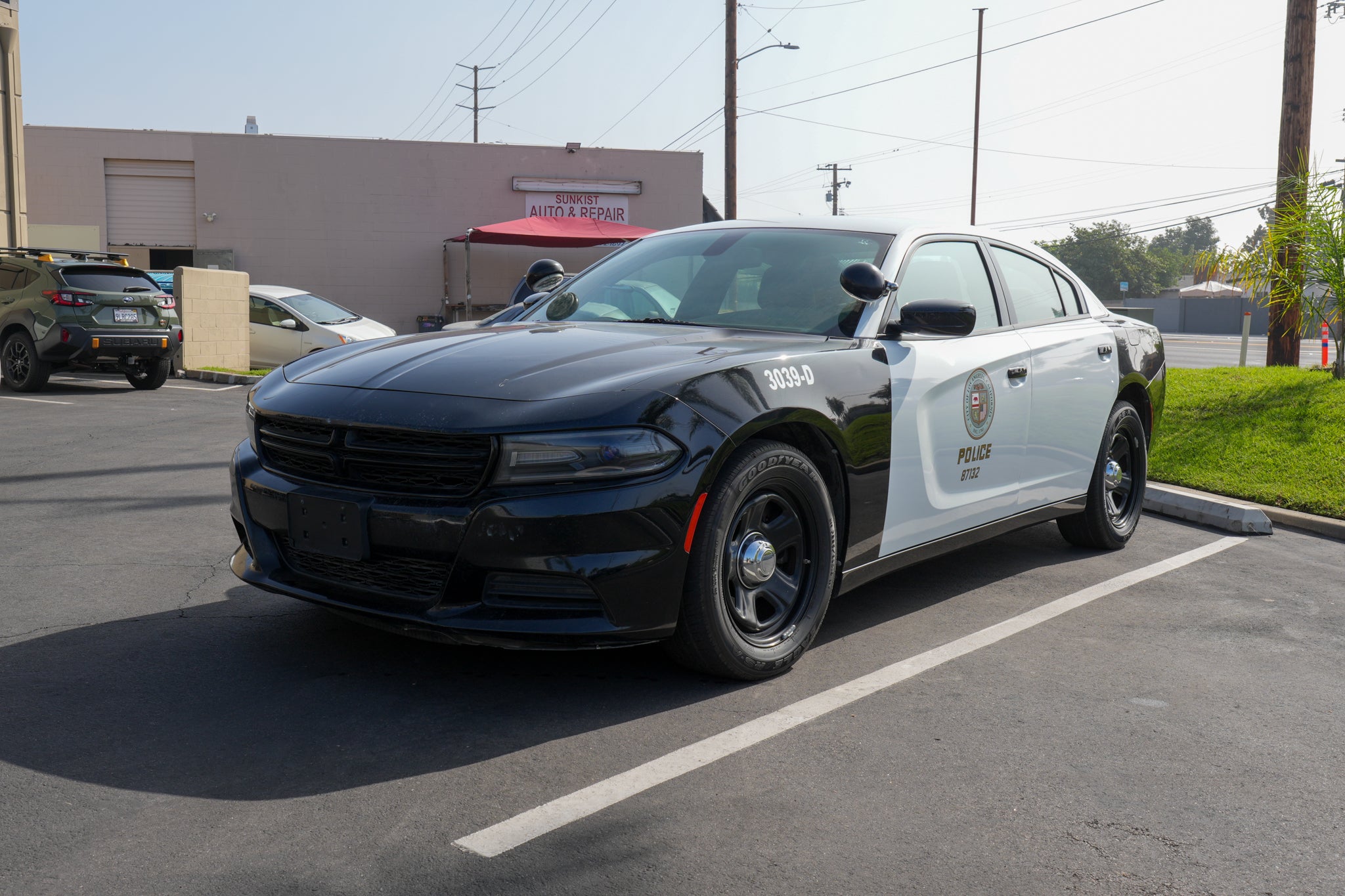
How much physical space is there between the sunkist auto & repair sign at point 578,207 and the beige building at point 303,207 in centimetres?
20

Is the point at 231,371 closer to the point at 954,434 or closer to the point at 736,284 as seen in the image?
the point at 736,284

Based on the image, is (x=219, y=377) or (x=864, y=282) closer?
(x=864, y=282)

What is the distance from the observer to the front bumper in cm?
330

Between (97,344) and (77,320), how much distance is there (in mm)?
351

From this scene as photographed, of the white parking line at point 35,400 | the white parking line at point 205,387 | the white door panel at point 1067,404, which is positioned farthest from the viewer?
the white parking line at point 205,387

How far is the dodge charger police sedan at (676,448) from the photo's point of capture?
3.34 metres

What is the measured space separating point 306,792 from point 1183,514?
19.7 ft

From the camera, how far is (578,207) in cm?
2777

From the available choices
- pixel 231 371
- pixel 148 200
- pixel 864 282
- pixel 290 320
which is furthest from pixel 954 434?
pixel 148 200

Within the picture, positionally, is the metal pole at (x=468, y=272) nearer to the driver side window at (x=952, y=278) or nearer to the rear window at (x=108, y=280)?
the rear window at (x=108, y=280)

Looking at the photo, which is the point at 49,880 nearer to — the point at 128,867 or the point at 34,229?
the point at 128,867

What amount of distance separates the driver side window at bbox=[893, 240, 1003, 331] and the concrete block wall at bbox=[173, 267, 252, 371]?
1452cm

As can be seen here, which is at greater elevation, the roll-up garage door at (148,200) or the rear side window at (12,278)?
the roll-up garage door at (148,200)

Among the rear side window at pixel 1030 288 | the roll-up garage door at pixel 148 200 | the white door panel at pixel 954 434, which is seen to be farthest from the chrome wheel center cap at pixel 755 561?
the roll-up garage door at pixel 148 200
